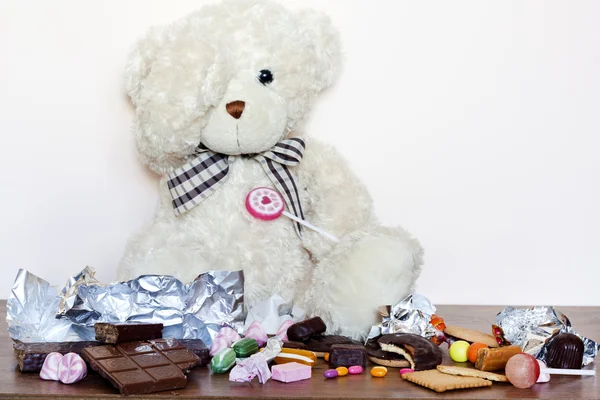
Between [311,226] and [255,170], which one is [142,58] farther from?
[311,226]

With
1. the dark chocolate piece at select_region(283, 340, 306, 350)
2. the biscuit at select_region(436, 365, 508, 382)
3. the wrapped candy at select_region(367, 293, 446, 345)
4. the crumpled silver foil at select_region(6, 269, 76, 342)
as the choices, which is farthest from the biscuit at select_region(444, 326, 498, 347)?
the crumpled silver foil at select_region(6, 269, 76, 342)

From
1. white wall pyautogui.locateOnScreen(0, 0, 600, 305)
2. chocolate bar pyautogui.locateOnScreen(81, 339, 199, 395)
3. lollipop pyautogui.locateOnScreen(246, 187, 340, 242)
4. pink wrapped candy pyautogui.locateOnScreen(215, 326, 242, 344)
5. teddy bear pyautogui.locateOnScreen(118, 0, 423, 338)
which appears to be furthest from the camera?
white wall pyautogui.locateOnScreen(0, 0, 600, 305)

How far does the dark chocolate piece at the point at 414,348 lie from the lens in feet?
A: 3.32

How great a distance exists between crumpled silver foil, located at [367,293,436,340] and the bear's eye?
0.44 m

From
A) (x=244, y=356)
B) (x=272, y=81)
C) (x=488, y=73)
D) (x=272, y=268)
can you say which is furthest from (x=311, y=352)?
(x=488, y=73)

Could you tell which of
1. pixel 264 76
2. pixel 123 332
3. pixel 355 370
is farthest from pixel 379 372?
pixel 264 76

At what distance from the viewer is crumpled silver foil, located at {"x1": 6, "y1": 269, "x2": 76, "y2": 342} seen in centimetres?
108

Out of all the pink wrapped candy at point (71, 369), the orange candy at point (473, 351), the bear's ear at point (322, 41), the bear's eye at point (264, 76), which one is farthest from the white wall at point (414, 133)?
the pink wrapped candy at point (71, 369)

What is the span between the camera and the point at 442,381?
36.6 inches

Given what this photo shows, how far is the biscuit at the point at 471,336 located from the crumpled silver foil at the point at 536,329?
0.09ft

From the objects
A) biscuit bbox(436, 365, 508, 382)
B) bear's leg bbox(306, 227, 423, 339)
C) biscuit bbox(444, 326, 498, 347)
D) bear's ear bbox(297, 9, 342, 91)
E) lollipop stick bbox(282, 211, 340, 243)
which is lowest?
biscuit bbox(436, 365, 508, 382)

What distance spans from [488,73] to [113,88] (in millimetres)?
749

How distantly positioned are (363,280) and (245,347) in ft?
0.77

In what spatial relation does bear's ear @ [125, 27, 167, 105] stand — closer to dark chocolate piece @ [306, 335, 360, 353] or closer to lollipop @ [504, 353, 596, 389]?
dark chocolate piece @ [306, 335, 360, 353]
